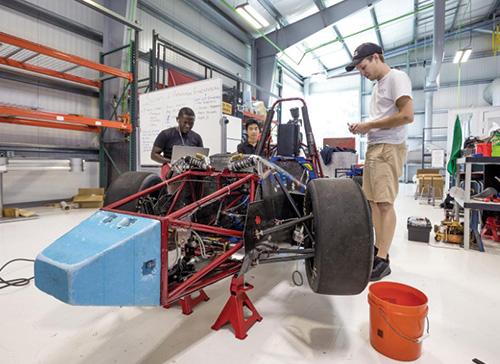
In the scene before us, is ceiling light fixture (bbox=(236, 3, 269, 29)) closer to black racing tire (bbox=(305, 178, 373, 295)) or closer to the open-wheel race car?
the open-wheel race car

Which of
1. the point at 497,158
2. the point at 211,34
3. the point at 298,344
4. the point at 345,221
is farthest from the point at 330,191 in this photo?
the point at 211,34

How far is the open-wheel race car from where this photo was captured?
797 millimetres

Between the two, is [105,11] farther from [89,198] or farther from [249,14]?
[249,14]

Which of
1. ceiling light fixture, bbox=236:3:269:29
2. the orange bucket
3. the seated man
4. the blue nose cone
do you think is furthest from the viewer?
ceiling light fixture, bbox=236:3:269:29

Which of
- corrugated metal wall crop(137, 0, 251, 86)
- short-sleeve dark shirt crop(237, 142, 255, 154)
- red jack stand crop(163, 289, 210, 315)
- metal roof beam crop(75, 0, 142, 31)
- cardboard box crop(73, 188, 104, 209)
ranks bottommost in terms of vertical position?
red jack stand crop(163, 289, 210, 315)

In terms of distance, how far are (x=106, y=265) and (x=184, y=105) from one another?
3.42 meters

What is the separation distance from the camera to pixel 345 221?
1132mm

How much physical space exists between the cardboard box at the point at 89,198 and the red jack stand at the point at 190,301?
152 inches

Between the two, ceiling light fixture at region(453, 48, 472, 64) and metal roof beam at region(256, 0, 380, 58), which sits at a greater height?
metal roof beam at region(256, 0, 380, 58)

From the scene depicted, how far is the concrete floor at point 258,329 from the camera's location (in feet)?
3.48

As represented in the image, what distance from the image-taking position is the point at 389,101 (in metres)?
1.76

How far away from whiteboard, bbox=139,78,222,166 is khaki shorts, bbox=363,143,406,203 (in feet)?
7.14

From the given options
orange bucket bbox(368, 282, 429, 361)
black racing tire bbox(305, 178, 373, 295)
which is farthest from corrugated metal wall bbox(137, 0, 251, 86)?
orange bucket bbox(368, 282, 429, 361)

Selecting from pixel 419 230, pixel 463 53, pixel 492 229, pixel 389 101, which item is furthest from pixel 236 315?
pixel 463 53
